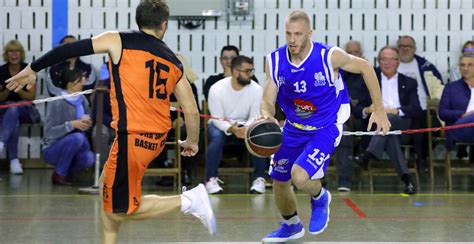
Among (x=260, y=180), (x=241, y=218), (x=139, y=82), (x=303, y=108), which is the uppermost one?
(x=139, y=82)

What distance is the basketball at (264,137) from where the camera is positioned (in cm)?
701

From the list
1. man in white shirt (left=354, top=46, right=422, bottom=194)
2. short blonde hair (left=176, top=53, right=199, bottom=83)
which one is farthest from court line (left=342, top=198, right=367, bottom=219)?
short blonde hair (left=176, top=53, right=199, bottom=83)

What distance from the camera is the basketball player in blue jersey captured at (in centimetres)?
710

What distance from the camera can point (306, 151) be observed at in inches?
281

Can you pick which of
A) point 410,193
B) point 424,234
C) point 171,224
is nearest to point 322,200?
point 424,234

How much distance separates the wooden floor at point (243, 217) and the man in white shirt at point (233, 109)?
33 cm

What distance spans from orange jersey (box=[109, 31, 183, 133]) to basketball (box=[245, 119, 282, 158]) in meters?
1.13

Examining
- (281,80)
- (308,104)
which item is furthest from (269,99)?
(308,104)

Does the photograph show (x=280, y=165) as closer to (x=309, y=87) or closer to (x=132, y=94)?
(x=309, y=87)

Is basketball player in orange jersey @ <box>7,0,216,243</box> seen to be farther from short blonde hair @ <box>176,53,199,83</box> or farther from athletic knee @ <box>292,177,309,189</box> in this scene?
short blonde hair @ <box>176,53,199,83</box>

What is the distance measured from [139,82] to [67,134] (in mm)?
5171

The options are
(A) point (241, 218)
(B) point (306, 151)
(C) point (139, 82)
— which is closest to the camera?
(C) point (139, 82)

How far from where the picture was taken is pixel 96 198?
1008 cm

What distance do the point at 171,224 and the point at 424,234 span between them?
6.92 ft
